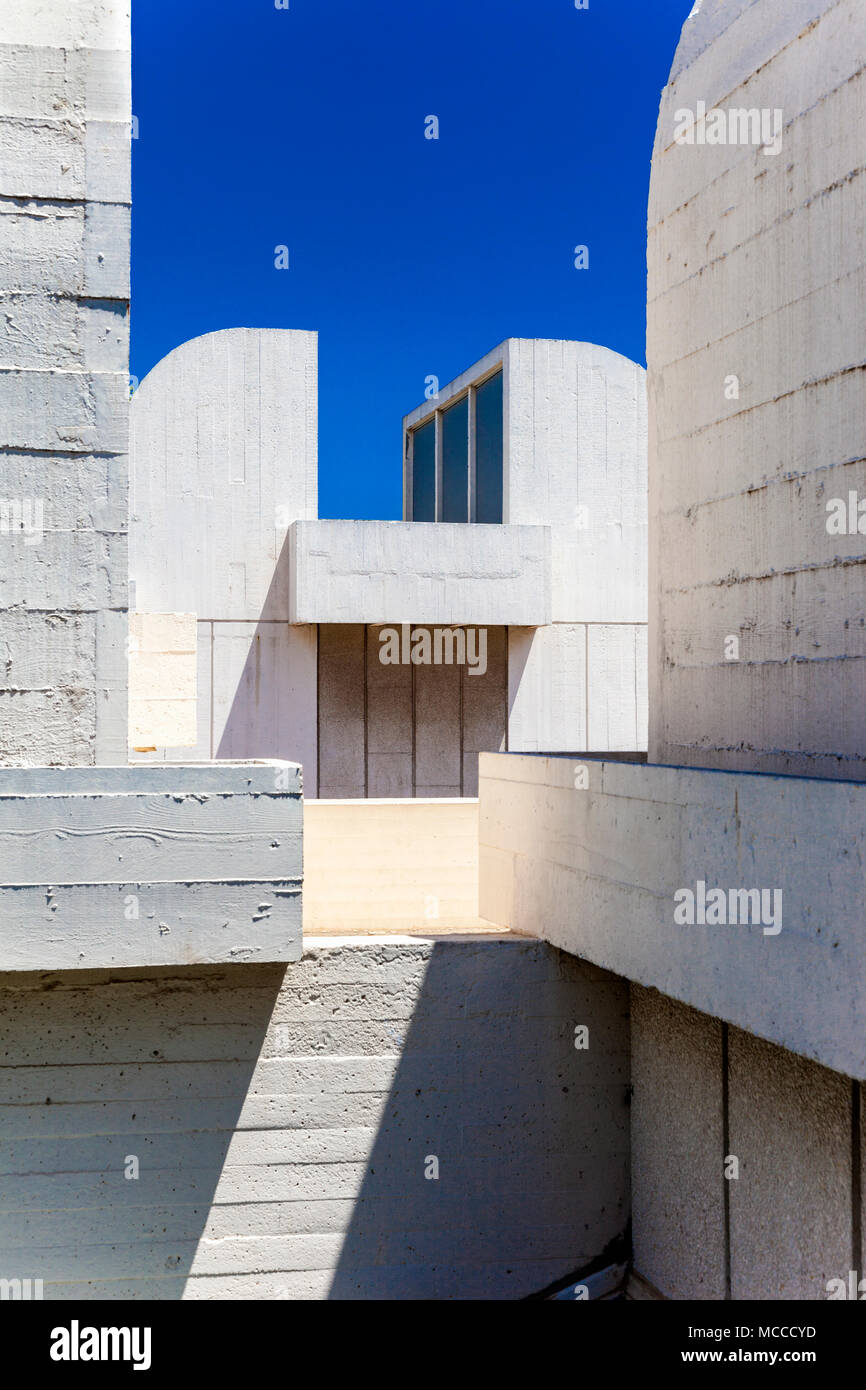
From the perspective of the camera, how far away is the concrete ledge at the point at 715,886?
14.0 ft

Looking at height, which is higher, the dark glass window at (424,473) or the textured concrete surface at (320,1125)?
the dark glass window at (424,473)

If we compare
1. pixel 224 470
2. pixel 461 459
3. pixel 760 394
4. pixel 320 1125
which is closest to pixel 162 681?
pixel 224 470

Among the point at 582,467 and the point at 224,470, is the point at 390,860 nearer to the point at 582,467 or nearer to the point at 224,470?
the point at 224,470

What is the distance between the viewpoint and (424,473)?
16.2 meters

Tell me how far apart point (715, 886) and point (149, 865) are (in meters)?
2.34

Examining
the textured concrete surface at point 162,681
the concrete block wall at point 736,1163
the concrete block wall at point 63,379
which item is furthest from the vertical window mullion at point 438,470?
the concrete block wall at point 63,379

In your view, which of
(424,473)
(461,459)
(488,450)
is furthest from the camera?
(424,473)

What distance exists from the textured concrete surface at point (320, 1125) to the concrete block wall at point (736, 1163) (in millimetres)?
326

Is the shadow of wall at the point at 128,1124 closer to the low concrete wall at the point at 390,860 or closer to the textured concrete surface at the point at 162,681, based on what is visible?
the low concrete wall at the point at 390,860

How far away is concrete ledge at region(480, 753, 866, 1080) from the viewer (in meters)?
4.25

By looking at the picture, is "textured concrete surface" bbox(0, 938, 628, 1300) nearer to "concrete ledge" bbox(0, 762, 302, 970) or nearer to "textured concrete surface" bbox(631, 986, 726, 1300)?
"textured concrete surface" bbox(631, 986, 726, 1300)

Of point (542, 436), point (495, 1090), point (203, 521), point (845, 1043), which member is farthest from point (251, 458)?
point (845, 1043)

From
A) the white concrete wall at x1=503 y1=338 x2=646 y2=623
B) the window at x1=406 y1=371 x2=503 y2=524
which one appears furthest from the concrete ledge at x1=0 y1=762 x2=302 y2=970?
the window at x1=406 y1=371 x2=503 y2=524
